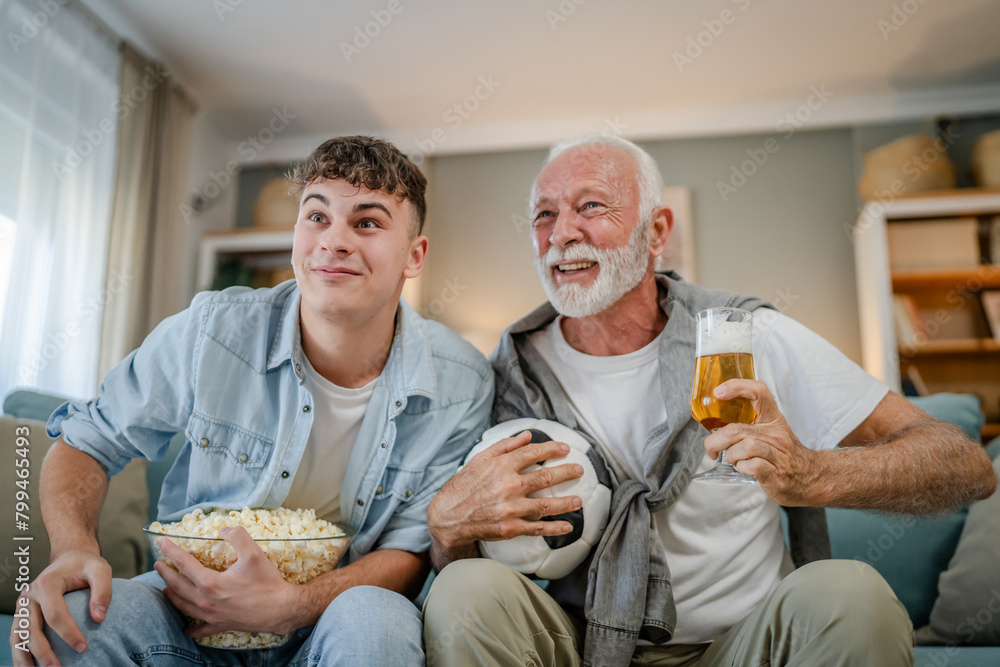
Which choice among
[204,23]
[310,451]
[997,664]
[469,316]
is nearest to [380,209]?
[310,451]

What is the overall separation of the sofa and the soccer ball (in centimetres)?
71

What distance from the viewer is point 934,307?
170 inches

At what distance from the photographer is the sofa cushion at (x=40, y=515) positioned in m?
1.73

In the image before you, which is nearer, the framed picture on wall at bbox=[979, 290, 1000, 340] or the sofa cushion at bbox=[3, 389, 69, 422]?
the sofa cushion at bbox=[3, 389, 69, 422]

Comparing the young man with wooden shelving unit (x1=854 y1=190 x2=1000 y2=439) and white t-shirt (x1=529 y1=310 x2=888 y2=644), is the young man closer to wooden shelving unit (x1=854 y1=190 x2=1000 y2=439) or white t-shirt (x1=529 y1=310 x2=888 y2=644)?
white t-shirt (x1=529 y1=310 x2=888 y2=644)

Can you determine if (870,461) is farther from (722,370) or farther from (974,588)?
(974,588)
